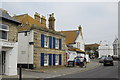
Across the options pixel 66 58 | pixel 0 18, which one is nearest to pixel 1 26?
pixel 0 18

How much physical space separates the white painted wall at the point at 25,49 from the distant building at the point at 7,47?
5448 mm

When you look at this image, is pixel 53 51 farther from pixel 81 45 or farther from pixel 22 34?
pixel 81 45

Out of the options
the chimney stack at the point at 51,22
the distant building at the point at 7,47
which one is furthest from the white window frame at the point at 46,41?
the distant building at the point at 7,47

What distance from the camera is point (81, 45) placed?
46.8 metres

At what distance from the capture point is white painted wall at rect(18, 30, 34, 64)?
22.6m

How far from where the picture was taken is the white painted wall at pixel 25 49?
2264 centimetres

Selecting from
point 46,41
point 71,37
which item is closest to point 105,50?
point 71,37

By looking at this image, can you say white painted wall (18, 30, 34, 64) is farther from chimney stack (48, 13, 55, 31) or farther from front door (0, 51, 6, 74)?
front door (0, 51, 6, 74)

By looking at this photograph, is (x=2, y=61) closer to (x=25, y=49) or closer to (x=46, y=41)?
(x=25, y=49)

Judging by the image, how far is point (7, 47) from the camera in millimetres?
16406

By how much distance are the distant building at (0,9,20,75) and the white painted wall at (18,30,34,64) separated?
545cm

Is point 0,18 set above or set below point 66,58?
above

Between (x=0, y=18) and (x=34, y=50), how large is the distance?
7644mm

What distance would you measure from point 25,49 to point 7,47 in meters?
6.87
